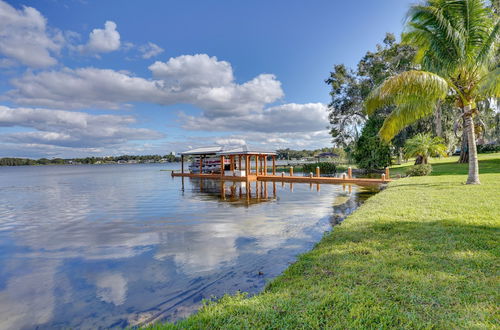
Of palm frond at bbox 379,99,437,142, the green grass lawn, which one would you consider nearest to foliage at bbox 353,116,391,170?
palm frond at bbox 379,99,437,142

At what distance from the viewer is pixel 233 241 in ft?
23.8

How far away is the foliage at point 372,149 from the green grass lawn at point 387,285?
2273cm

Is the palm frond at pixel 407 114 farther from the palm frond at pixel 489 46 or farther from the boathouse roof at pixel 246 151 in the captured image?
the boathouse roof at pixel 246 151

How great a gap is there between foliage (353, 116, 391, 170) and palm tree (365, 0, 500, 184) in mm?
15773

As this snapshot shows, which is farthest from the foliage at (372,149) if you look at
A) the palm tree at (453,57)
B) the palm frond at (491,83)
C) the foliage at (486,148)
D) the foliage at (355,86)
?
the foliage at (486,148)

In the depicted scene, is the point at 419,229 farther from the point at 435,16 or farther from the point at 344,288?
the point at 435,16

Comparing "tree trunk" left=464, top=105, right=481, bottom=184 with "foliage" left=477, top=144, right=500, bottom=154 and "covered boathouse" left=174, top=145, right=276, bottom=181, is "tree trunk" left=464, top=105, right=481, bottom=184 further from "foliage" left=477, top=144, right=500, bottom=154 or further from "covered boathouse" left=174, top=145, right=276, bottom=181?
"foliage" left=477, top=144, right=500, bottom=154

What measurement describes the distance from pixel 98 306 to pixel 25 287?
195cm

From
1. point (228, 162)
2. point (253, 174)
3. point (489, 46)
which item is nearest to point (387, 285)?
point (489, 46)

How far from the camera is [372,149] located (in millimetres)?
27688

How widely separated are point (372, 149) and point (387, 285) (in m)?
26.6

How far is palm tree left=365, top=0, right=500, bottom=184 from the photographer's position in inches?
405

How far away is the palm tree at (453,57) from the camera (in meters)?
10.3

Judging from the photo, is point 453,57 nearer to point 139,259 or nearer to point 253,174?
point 139,259
